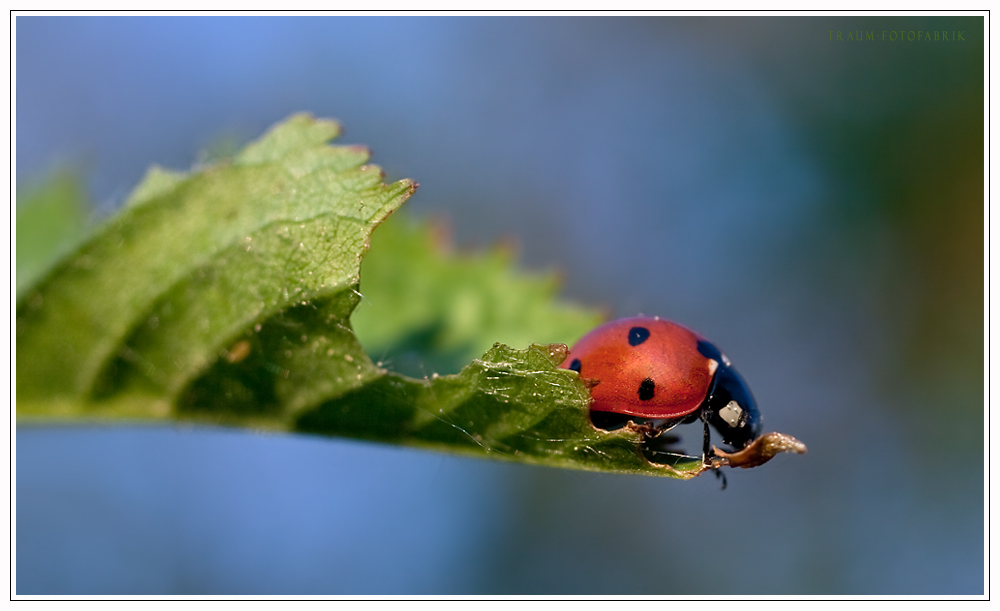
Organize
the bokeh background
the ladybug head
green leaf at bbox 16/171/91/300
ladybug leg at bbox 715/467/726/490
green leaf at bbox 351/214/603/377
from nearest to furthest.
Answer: green leaf at bbox 16/171/91/300 < ladybug leg at bbox 715/467/726/490 < the ladybug head < green leaf at bbox 351/214/603/377 < the bokeh background

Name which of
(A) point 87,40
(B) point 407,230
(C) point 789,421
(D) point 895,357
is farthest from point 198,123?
(D) point 895,357

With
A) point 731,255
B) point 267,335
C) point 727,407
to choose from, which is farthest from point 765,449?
point 731,255

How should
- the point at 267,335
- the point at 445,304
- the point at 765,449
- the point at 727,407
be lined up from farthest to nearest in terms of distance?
the point at 445,304 < the point at 727,407 < the point at 267,335 < the point at 765,449

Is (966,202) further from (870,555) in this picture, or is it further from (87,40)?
(87,40)

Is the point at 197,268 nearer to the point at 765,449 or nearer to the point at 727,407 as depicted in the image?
the point at 765,449

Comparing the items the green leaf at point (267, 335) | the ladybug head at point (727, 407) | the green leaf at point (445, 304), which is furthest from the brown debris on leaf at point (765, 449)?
the green leaf at point (445, 304)

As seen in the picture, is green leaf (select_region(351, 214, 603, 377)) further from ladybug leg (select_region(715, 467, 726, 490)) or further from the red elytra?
ladybug leg (select_region(715, 467, 726, 490))

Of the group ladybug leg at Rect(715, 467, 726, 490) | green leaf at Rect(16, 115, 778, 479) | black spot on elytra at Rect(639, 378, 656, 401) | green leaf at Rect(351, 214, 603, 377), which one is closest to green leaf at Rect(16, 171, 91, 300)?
green leaf at Rect(16, 115, 778, 479)
